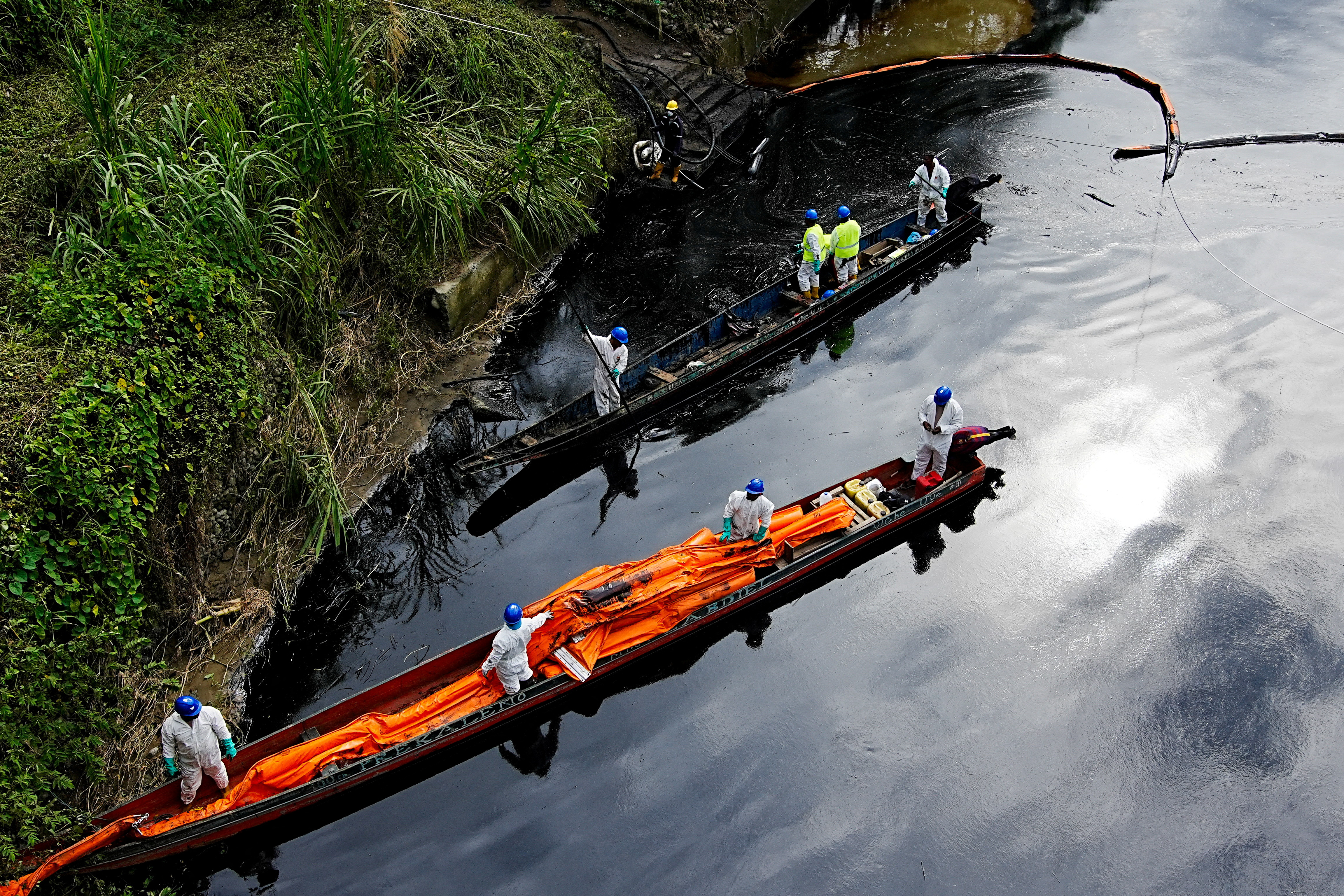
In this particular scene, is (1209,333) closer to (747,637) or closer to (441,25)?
(747,637)

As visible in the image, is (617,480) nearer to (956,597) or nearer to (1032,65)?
(956,597)

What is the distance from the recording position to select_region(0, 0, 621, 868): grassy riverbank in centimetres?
889

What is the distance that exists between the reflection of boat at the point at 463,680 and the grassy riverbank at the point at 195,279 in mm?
1016

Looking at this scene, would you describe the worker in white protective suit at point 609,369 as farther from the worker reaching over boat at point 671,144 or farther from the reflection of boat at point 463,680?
the worker reaching over boat at point 671,144

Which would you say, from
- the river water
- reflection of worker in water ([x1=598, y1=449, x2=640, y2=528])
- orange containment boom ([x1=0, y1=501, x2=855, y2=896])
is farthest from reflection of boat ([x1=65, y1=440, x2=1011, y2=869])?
reflection of worker in water ([x1=598, y1=449, x2=640, y2=528])

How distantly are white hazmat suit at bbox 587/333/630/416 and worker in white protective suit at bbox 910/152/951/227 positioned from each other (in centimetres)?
729

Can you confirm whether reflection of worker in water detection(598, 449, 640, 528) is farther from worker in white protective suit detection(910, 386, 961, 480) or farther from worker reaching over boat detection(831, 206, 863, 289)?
worker reaching over boat detection(831, 206, 863, 289)

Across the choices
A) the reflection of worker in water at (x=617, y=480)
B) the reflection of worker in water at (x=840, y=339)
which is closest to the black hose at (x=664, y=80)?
the reflection of worker in water at (x=840, y=339)

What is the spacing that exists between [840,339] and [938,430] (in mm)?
4204

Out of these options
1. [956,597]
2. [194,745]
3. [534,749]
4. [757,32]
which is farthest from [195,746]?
[757,32]

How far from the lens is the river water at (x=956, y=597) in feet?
29.9

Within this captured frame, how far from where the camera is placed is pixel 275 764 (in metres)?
8.75

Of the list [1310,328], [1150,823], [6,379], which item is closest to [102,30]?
[6,379]

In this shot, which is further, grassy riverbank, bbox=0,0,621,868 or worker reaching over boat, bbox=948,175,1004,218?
worker reaching over boat, bbox=948,175,1004,218
